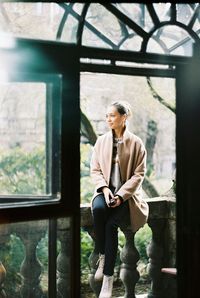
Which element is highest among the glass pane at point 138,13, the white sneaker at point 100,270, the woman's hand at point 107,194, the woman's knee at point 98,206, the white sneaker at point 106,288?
the glass pane at point 138,13

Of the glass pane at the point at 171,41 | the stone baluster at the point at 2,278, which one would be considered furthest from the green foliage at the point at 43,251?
the glass pane at the point at 171,41

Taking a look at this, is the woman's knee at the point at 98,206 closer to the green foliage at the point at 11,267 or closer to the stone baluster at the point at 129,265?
the stone baluster at the point at 129,265

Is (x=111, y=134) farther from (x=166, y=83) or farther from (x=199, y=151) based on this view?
(x=166, y=83)

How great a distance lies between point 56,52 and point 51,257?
4.29 feet

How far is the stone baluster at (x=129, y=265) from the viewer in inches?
166

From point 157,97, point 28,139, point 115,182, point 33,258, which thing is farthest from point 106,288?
point 157,97

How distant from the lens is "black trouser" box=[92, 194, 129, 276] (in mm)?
3953

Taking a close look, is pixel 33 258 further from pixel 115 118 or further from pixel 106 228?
pixel 115 118

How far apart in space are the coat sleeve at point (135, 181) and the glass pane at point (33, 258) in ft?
3.04

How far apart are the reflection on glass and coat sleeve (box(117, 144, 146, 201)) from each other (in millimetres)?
1247

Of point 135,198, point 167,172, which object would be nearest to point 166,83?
point 167,172

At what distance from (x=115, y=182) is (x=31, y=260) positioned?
1148 millimetres

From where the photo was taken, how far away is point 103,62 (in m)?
3.66

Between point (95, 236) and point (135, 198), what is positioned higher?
point (135, 198)
